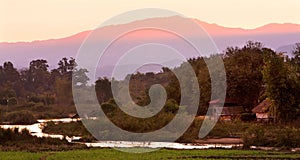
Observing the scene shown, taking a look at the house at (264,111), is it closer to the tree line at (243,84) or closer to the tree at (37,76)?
the tree line at (243,84)

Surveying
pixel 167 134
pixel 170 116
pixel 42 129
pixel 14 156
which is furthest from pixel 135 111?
pixel 14 156

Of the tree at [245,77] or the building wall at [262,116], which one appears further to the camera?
the tree at [245,77]

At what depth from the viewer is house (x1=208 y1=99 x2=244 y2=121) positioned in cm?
5184

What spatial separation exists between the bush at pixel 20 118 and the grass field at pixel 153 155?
36207 millimetres

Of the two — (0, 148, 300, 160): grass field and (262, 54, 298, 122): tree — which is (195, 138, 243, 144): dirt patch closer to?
(262, 54, 298, 122): tree

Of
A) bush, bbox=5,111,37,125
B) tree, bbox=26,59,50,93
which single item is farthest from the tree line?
tree, bbox=26,59,50,93

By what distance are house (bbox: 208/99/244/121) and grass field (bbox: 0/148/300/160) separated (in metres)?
23.1

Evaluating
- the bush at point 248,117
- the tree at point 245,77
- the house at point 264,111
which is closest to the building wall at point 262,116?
the house at point 264,111

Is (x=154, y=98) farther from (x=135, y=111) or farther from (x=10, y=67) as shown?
(x=10, y=67)

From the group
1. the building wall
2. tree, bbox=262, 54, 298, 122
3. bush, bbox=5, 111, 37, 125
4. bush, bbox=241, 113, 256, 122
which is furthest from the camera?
bush, bbox=5, 111, 37, 125

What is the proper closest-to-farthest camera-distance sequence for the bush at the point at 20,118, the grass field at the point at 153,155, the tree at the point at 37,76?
1. the grass field at the point at 153,155
2. the bush at the point at 20,118
3. the tree at the point at 37,76

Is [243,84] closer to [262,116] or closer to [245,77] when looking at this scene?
[245,77]

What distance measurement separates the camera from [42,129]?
168 ft

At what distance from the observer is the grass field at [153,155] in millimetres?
25781
